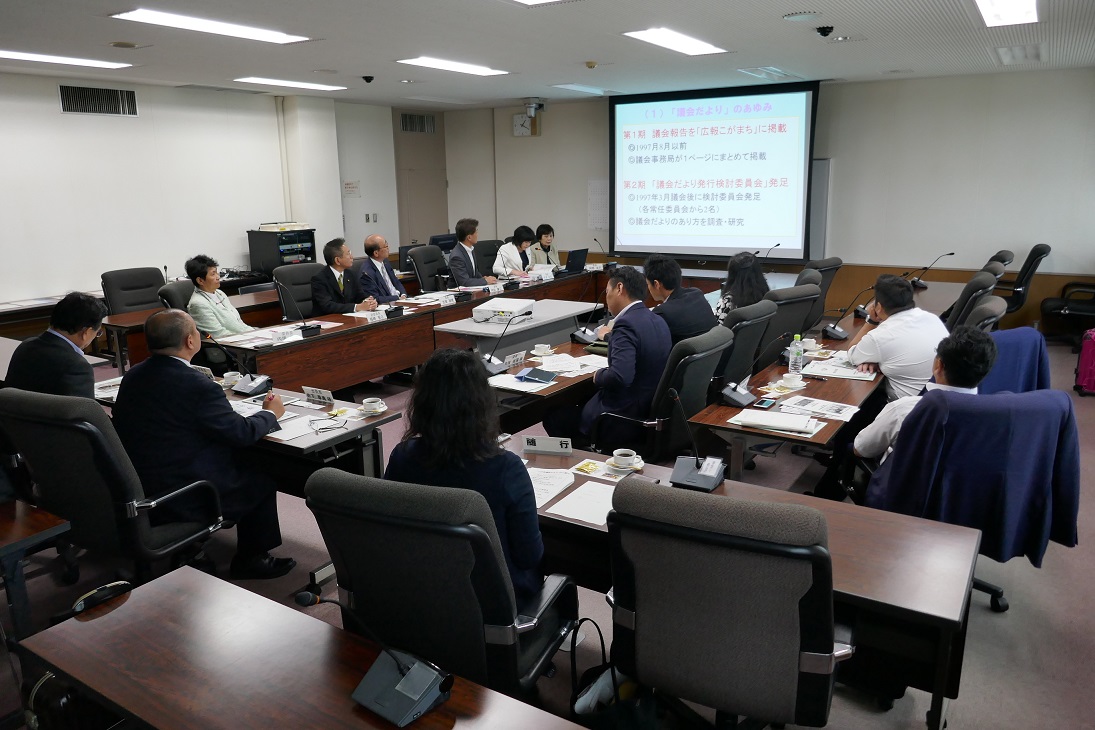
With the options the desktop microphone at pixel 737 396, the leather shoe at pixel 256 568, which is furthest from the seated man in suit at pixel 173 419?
the desktop microphone at pixel 737 396

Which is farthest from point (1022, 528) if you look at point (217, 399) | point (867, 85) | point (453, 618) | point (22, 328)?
point (22, 328)

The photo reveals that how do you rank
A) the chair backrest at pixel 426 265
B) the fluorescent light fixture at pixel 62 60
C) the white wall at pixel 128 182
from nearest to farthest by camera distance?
the fluorescent light fixture at pixel 62 60, the white wall at pixel 128 182, the chair backrest at pixel 426 265

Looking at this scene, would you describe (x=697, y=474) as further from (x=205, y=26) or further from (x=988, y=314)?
(x=205, y=26)

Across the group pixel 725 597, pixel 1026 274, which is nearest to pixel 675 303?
pixel 725 597

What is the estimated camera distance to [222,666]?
1438mm

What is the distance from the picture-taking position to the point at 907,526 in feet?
6.68

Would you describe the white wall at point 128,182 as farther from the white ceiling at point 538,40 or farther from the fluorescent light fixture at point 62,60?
the fluorescent light fixture at point 62,60

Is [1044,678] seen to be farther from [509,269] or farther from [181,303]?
[509,269]

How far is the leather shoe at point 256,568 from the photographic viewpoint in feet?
10.3

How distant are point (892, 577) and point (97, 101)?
7947 mm

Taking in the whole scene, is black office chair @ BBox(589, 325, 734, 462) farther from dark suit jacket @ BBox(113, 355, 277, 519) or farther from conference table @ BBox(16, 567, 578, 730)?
conference table @ BBox(16, 567, 578, 730)

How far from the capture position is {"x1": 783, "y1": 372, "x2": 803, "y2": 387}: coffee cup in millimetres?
3616

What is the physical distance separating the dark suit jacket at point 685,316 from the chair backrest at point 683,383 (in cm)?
44

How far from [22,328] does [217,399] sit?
5.23 metres
